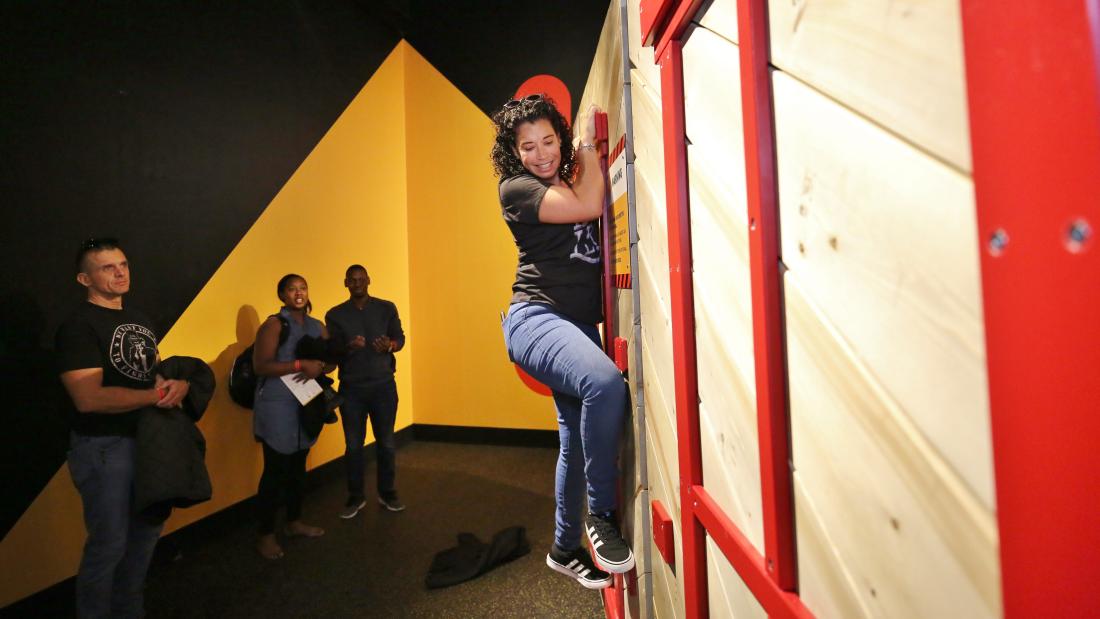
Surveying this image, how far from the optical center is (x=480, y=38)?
473 centimetres

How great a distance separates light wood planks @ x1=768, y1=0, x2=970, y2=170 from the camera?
37 centimetres

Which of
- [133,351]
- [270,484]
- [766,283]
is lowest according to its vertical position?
[270,484]

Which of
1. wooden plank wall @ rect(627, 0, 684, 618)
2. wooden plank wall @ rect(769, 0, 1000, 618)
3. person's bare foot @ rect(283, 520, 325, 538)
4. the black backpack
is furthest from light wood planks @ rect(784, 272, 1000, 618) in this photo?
person's bare foot @ rect(283, 520, 325, 538)

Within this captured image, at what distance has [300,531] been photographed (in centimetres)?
306

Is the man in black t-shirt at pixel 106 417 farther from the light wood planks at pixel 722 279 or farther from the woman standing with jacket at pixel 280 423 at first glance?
the light wood planks at pixel 722 279

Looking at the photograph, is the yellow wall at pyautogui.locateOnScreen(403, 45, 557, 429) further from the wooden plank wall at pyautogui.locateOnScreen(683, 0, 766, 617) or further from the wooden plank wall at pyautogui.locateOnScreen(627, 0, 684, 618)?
the wooden plank wall at pyautogui.locateOnScreen(683, 0, 766, 617)

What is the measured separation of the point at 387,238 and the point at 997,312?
4.92 m

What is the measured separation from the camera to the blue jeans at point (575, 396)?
4.60 ft

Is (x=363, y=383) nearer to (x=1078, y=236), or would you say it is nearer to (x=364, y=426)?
(x=364, y=426)

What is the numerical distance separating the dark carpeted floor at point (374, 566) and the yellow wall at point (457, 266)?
3.51 feet

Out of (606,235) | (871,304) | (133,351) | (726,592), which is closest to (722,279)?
(871,304)

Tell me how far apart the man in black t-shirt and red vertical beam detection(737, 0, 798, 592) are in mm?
2405

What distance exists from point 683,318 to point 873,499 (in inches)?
20.5

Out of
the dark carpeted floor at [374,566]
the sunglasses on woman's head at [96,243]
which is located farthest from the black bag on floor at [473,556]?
the sunglasses on woman's head at [96,243]
